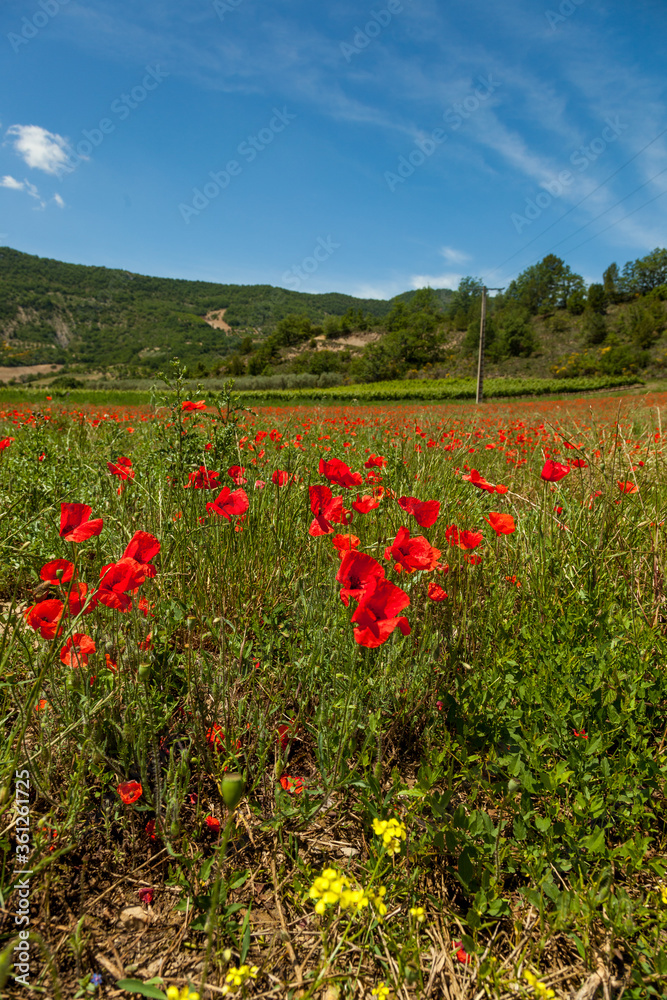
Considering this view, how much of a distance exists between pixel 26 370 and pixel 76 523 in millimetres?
108775

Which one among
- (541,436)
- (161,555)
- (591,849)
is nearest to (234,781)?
(591,849)

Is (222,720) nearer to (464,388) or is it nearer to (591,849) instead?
(591,849)

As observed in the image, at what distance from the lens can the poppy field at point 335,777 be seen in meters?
0.92

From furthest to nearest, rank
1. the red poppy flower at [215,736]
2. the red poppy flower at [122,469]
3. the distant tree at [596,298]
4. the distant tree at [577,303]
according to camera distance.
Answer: the distant tree at [577,303], the distant tree at [596,298], the red poppy flower at [122,469], the red poppy flower at [215,736]

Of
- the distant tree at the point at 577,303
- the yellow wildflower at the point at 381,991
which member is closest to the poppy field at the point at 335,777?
the yellow wildflower at the point at 381,991

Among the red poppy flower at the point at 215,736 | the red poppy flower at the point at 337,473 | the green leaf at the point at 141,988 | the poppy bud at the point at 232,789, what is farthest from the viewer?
the red poppy flower at the point at 337,473

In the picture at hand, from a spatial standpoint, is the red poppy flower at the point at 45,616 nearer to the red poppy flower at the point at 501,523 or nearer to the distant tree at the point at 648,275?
the red poppy flower at the point at 501,523

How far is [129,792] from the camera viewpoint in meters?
1.12

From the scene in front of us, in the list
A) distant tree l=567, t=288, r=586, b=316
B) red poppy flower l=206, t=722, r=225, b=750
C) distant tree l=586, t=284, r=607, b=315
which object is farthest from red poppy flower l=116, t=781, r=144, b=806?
distant tree l=567, t=288, r=586, b=316

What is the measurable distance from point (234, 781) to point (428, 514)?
1.06 m

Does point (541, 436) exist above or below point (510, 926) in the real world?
above

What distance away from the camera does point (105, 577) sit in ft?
3.46

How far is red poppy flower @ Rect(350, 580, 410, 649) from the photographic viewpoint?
0.98 meters

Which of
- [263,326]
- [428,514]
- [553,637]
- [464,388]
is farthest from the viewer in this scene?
[263,326]
